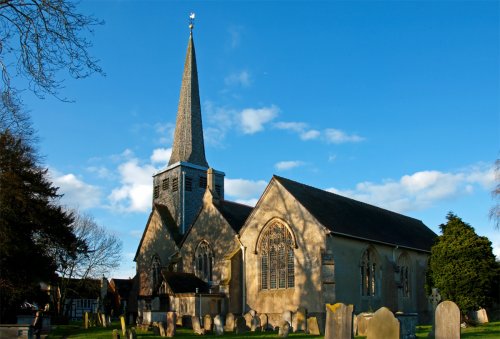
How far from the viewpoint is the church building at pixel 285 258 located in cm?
3053

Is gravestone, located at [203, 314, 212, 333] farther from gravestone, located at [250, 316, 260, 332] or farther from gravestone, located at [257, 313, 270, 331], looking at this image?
gravestone, located at [257, 313, 270, 331]

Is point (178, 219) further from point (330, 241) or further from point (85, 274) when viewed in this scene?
point (330, 241)

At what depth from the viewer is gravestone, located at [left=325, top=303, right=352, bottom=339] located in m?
12.6

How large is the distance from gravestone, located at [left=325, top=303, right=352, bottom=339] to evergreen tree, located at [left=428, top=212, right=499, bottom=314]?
56.1 feet

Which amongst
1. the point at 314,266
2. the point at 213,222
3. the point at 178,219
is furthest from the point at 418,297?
the point at 178,219

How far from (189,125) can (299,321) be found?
2507 centimetres

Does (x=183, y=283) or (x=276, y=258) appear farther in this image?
(x=183, y=283)

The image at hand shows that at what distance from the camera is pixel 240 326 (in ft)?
89.2

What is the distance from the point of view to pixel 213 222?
127 feet

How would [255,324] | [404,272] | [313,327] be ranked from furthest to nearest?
[404,272] → [255,324] → [313,327]

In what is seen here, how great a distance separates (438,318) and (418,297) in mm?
27823

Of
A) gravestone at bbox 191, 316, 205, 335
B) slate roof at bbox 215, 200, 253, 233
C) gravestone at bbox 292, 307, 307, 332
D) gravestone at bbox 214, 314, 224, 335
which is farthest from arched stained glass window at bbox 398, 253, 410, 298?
gravestone at bbox 191, 316, 205, 335

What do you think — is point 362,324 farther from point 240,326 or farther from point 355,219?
point 355,219

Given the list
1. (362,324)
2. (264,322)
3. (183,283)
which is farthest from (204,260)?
(362,324)
